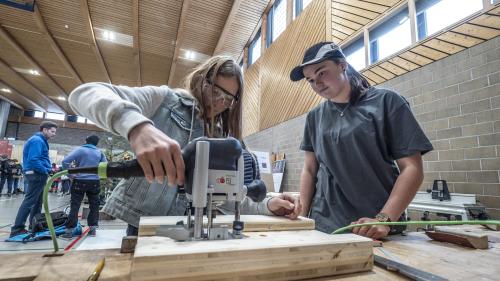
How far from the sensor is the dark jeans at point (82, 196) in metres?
4.31

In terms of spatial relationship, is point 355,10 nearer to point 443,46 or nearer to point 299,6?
point 443,46

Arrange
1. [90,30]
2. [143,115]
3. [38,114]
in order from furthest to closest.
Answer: [38,114], [90,30], [143,115]

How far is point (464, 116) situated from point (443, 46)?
873 mm

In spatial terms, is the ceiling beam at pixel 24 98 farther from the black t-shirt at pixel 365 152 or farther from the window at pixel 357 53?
the black t-shirt at pixel 365 152

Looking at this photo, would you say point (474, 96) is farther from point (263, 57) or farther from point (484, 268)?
point (263, 57)

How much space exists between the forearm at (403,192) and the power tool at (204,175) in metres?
0.72

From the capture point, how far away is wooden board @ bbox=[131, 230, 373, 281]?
497 mm

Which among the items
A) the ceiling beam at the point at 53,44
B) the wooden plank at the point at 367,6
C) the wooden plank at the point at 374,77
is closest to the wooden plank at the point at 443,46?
the wooden plank at the point at 374,77

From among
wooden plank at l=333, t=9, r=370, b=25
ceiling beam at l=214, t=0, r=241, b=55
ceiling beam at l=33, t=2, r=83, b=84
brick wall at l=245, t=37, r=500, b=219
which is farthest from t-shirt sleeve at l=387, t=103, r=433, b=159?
ceiling beam at l=33, t=2, r=83, b=84

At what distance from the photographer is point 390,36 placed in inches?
155

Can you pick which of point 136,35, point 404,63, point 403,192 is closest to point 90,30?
point 136,35

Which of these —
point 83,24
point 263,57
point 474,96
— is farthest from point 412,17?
point 83,24

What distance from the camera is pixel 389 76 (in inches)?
147

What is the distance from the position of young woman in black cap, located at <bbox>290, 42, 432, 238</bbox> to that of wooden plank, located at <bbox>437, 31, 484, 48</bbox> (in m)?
2.26
